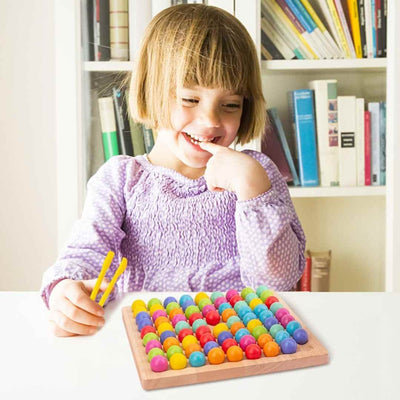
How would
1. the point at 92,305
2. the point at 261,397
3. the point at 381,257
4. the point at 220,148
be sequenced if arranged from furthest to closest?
the point at 381,257
the point at 220,148
the point at 92,305
the point at 261,397

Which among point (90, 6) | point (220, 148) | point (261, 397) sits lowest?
point (261, 397)

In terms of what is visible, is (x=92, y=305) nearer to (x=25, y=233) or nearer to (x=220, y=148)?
(x=220, y=148)

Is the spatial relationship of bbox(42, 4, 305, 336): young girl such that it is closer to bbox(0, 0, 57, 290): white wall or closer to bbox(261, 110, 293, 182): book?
bbox(261, 110, 293, 182): book

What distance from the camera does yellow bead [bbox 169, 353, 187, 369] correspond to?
492 millimetres

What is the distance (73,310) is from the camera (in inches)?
24.5

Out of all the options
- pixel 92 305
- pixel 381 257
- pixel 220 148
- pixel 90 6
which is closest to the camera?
pixel 92 305

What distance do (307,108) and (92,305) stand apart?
1.15 meters

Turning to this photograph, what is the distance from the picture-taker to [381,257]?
1721 mm

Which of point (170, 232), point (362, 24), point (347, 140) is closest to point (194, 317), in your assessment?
point (170, 232)

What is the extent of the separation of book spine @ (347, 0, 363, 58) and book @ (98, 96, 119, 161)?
28.1 inches

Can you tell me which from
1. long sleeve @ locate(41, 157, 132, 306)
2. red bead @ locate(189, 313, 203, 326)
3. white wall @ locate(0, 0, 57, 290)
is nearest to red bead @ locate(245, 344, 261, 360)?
red bead @ locate(189, 313, 203, 326)

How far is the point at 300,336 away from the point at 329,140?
1.18 metres

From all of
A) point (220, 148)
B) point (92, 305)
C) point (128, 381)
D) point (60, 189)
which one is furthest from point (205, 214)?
point (60, 189)

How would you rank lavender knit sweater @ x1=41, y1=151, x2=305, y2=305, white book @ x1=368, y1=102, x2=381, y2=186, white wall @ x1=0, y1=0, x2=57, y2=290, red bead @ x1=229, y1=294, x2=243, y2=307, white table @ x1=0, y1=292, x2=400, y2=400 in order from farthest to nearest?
white wall @ x1=0, y1=0, x2=57, y2=290 → white book @ x1=368, y1=102, x2=381, y2=186 → lavender knit sweater @ x1=41, y1=151, x2=305, y2=305 → red bead @ x1=229, y1=294, x2=243, y2=307 → white table @ x1=0, y1=292, x2=400, y2=400
